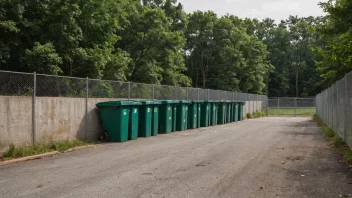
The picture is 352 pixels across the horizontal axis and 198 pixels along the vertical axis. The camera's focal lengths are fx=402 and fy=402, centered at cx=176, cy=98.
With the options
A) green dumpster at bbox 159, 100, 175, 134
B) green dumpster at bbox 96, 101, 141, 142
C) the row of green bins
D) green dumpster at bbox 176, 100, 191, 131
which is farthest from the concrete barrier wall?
green dumpster at bbox 176, 100, 191, 131

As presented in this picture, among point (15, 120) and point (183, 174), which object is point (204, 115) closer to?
point (15, 120)

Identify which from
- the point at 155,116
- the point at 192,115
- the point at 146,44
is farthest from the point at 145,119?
the point at 146,44

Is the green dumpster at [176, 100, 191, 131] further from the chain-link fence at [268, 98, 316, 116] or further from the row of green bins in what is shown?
the chain-link fence at [268, 98, 316, 116]

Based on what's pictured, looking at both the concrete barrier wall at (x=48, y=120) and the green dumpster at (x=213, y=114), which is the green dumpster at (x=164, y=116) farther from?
the green dumpster at (x=213, y=114)

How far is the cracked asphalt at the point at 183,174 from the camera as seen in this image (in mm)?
6035

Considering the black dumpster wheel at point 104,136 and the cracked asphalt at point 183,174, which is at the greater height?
the black dumpster wheel at point 104,136

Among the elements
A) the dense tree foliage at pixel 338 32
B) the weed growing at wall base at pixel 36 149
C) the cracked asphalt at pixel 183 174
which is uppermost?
the dense tree foliage at pixel 338 32

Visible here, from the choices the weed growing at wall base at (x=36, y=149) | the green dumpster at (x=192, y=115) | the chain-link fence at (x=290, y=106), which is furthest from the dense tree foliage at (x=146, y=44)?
the chain-link fence at (x=290, y=106)

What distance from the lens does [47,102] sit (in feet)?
36.6

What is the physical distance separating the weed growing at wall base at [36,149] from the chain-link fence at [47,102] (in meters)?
0.21

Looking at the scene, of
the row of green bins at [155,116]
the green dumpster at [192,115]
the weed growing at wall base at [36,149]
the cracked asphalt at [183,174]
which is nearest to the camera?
the cracked asphalt at [183,174]

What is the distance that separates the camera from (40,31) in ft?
68.4

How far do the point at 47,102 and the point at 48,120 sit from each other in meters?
0.50

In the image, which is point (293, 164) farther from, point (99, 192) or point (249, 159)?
point (99, 192)
